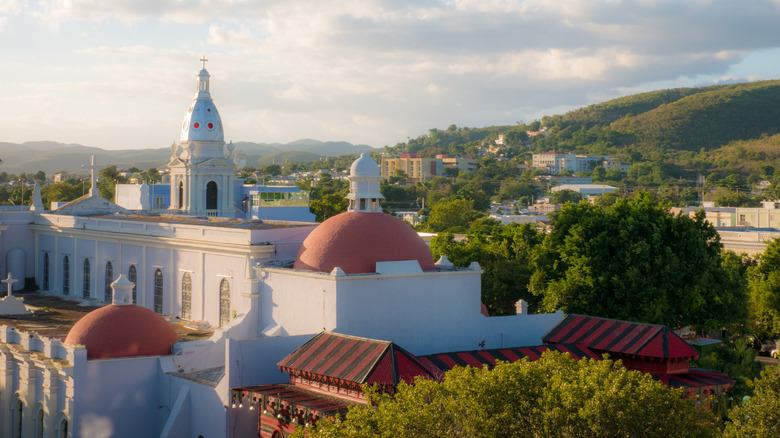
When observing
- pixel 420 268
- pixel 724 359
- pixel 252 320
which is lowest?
pixel 724 359

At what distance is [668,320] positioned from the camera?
39.7 metres

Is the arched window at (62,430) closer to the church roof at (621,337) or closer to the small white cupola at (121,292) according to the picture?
the small white cupola at (121,292)

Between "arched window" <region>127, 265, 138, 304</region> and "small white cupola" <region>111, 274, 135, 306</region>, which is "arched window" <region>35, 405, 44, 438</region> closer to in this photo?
"small white cupola" <region>111, 274, 135, 306</region>

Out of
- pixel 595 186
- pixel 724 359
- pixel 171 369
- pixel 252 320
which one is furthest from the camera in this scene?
pixel 595 186

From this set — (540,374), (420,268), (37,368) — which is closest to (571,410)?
(540,374)

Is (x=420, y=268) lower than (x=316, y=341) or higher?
higher

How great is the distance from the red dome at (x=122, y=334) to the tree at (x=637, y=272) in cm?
1716

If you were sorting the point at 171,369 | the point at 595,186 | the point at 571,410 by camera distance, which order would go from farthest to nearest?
the point at 595,186 → the point at 171,369 → the point at 571,410

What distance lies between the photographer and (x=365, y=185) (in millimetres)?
33844

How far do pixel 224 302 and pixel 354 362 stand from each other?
13.2 m

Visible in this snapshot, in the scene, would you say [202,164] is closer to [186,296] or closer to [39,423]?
[186,296]

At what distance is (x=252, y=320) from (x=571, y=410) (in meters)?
17.3

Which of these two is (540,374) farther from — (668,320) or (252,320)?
(668,320)

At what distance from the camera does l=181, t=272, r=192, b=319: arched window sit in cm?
4003
